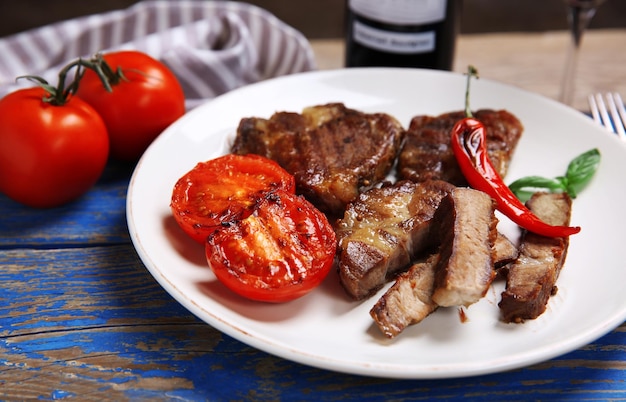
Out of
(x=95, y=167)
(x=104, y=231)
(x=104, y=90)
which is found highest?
(x=104, y=90)

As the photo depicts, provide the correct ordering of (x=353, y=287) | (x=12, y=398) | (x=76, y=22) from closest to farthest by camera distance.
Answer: (x=12, y=398)
(x=353, y=287)
(x=76, y=22)

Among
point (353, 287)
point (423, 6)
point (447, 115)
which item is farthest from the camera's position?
point (423, 6)

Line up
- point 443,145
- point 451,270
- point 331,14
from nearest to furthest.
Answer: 1. point 451,270
2. point 443,145
3. point 331,14

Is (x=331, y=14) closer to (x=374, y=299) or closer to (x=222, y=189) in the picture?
(x=222, y=189)

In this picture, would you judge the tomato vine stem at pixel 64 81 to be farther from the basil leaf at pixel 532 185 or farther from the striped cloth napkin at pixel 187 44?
the basil leaf at pixel 532 185

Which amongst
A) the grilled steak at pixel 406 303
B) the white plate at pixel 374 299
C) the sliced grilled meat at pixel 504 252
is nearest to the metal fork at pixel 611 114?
the white plate at pixel 374 299

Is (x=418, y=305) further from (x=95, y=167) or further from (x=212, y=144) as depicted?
(x=95, y=167)

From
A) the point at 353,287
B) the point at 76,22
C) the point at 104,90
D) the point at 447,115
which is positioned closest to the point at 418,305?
the point at 353,287

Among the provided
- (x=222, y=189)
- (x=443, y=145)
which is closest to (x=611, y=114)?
(x=443, y=145)
